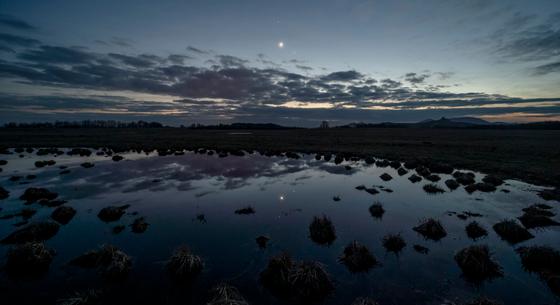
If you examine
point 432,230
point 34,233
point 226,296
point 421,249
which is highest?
point 34,233

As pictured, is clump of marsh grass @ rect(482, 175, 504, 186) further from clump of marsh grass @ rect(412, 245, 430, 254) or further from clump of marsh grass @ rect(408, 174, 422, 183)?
clump of marsh grass @ rect(412, 245, 430, 254)

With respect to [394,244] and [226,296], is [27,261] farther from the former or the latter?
[394,244]

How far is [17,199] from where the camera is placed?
20.3 m

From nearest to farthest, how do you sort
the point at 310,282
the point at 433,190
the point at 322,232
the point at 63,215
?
1. the point at 310,282
2. the point at 322,232
3. the point at 63,215
4. the point at 433,190

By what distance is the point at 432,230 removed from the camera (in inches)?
576

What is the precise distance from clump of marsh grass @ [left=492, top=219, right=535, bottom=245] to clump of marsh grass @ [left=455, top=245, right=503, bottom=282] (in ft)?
14.1

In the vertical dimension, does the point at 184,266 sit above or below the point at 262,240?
above

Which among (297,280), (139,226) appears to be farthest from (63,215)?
(297,280)

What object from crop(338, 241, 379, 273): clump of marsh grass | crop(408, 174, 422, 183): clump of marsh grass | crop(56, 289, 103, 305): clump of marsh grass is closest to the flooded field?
crop(338, 241, 379, 273): clump of marsh grass

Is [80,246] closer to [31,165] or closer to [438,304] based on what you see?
[438,304]

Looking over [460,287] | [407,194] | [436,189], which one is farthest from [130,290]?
[436,189]

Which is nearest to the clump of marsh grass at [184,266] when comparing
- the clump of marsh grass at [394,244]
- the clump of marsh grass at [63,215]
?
the clump of marsh grass at [394,244]

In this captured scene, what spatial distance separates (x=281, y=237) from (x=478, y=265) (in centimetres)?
928

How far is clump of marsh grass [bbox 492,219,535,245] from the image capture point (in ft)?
46.2
